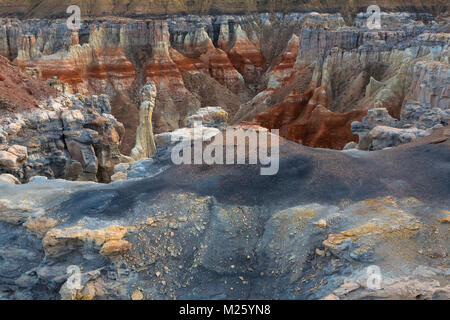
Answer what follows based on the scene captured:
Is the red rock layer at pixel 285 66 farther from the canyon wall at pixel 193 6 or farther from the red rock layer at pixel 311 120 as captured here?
the canyon wall at pixel 193 6

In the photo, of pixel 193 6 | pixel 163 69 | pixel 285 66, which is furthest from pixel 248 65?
pixel 193 6

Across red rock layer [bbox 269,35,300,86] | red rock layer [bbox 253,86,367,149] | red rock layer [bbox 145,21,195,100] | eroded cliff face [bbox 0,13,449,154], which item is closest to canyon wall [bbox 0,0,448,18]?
eroded cliff face [bbox 0,13,449,154]

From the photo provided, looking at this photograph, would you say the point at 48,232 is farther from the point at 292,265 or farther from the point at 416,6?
the point at 416,6

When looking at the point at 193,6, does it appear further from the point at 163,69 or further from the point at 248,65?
the point at 163,69

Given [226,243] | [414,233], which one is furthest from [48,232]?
[414,233]

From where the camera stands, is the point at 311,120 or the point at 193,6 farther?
the point at 193,6

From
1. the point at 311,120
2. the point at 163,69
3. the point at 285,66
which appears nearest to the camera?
the point at 311,120
